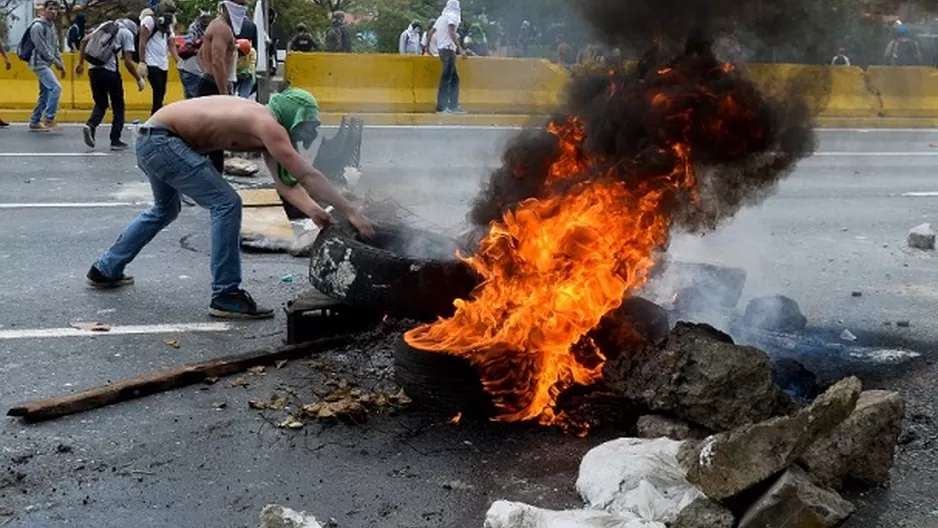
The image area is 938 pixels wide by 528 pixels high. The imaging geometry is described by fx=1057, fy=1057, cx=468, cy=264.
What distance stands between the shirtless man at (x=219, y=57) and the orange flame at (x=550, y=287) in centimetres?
558

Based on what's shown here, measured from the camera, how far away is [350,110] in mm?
17750

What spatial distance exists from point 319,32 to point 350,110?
32.0 ft

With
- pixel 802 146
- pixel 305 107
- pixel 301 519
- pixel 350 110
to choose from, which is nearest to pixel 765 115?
pixel 802 146

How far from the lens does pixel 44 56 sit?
1482 centimetres

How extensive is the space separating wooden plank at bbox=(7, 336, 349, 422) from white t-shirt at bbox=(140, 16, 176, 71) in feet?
32.3

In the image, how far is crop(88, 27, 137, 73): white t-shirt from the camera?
13305 millimetres

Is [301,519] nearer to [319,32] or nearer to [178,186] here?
[178,186]

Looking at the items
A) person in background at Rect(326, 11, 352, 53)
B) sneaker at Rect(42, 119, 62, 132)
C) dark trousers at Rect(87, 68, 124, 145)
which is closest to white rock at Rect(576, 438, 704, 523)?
dark trousers at Rect(87, 68, 124, 145)

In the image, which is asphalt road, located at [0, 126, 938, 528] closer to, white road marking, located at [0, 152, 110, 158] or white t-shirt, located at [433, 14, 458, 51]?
white road marking, located at [0, 152, 110, 158]

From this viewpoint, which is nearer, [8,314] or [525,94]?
[8,314]

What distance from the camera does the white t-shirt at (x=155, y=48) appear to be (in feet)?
47.0

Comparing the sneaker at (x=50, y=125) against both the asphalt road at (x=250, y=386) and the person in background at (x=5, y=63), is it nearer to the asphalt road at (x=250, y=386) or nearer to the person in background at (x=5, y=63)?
the person in background at (x=5, y=63)

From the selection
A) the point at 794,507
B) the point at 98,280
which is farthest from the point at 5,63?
the point at 794,507

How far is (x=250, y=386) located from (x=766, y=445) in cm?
257
